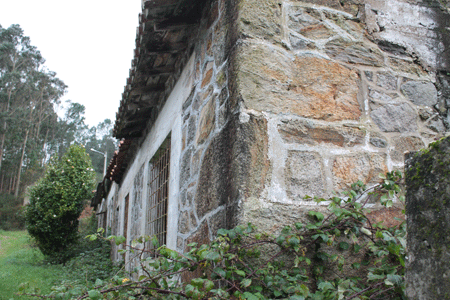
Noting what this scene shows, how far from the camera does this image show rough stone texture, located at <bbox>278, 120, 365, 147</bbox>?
224cm

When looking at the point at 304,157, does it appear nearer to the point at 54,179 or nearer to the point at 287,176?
the point at 287,176

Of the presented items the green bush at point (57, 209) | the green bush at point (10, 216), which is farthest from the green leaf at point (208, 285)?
→ the green bush at point (10, 216)

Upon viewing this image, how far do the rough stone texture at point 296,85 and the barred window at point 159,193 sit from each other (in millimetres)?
2329

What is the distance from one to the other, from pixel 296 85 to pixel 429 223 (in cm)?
146

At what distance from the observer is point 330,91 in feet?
7.95

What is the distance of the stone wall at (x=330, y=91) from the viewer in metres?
2.17

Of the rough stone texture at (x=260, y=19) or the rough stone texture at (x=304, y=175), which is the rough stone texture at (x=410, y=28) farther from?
the rough stone texture at (x=304, y=175)

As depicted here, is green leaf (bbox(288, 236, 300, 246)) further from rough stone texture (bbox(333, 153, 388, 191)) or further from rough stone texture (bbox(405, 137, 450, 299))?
rough stone texture (bbox(405, 137, 450, 299))

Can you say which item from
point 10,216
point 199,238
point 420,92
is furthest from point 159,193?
point 10,216

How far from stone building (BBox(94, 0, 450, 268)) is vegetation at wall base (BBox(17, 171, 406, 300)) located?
0.13 metres

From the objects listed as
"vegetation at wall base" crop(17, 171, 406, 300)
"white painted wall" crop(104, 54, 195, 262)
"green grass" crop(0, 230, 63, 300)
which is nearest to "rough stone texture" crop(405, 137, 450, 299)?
"vegetation at wall base" crop(17, 171, 406, 300)

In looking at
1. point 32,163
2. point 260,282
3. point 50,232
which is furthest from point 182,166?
point 32,163

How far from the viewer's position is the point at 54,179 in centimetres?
1192

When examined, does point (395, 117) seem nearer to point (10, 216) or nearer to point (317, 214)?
point (317, 214)
